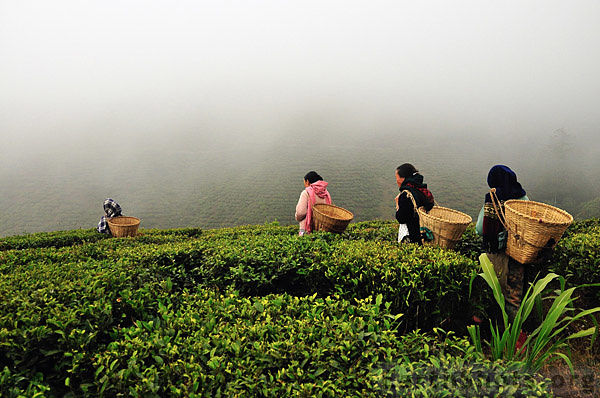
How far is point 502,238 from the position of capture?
3.57m

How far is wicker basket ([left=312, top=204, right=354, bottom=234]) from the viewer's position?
5.04 metres

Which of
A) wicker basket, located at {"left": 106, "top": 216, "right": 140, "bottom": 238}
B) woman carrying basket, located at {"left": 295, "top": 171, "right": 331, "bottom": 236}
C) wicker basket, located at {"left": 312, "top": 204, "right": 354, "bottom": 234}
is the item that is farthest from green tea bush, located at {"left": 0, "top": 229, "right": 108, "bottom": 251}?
wicker basket, located at {"left": 312, "top": 204, "right": 354, "bottom": 234}

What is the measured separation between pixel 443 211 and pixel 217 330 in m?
3.95

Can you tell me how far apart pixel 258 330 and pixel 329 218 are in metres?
3.17

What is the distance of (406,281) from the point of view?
2.78m

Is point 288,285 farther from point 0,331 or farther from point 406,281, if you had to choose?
point 0,331

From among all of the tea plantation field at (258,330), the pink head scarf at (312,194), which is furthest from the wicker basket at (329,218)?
the tea plantation field at (258,330)

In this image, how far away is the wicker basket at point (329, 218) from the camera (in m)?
5.04

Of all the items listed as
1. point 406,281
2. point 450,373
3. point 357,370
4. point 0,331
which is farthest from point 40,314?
point 406,281

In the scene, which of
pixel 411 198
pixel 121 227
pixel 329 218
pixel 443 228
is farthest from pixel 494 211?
pixel 121 227

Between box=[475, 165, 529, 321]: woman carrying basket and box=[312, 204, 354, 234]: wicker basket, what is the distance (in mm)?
1955

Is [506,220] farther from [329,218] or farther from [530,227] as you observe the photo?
[329,218]

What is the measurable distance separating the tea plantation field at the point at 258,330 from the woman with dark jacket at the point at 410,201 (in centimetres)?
79

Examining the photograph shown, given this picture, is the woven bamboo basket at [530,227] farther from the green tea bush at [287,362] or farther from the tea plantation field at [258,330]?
the green tea bush at [287,362]
